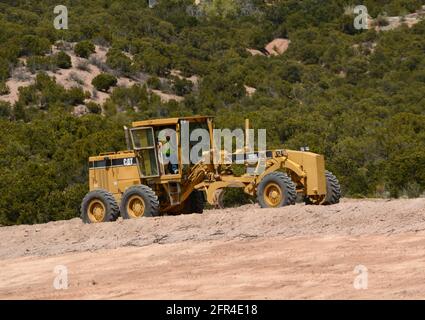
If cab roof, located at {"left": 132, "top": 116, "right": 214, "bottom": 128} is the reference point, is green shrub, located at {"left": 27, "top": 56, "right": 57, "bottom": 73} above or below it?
above

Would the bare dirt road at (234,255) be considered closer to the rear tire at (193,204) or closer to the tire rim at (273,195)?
the tire rim at (273,195)

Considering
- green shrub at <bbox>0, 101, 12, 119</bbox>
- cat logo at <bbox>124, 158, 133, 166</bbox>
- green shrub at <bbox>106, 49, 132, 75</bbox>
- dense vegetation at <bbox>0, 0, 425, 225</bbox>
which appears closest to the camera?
cat logo at <bbox>124, 158, 133, 166</bbox>

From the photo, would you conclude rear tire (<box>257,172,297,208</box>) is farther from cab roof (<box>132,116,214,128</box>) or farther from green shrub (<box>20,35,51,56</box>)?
green shrub (<box>20,35,51,56</box>)

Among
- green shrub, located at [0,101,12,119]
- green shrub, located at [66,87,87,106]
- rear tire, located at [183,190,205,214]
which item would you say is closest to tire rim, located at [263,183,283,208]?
rear tire, located at [183,190,205,214]

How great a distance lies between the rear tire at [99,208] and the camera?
20047mm

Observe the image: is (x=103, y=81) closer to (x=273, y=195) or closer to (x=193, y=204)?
(x=193, y=204)

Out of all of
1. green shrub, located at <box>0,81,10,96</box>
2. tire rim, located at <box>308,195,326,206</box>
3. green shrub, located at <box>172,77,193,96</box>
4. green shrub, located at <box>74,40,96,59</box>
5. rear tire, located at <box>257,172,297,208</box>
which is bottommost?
tire rim, located at <box>308,195,326,206</box>

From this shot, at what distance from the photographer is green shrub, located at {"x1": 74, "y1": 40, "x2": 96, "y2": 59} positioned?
198 feet

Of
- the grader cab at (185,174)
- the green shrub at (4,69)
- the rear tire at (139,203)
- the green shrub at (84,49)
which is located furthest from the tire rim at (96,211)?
the green shrub at (84,49)

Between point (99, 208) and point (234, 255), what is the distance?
21.2 feet

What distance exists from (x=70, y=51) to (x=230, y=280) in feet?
166

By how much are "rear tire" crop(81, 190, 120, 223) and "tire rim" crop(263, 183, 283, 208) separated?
3550 millimetres

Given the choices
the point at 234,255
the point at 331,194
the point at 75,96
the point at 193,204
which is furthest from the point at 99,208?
the point at 75,96
